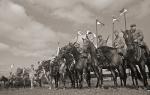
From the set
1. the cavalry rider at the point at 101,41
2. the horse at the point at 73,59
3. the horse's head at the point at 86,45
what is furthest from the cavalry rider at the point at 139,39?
the cavalry rider at the point at 101,41

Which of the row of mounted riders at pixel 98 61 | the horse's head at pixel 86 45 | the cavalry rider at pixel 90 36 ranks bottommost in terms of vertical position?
the row of mounted riders at pixel 98 61

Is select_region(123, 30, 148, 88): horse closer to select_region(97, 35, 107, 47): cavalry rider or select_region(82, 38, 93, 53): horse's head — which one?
select_region(82, 38, 93, 53): horse's head

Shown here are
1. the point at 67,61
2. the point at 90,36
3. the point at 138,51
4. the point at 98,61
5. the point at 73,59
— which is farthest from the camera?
the point at 67,61

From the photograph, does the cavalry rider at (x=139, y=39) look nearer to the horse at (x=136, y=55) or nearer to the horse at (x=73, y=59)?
the horse at (x=136, y=55)

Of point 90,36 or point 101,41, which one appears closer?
point 90,36

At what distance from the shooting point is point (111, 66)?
1845 cm

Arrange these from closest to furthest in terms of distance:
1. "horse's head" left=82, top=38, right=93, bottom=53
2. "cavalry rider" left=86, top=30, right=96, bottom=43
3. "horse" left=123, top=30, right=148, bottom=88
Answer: "horse" left=123, top=30, right=148, bottom=88 → "horse's head" left=82, top=38, right=93, bottom=53 → "cavalry rider" left=86, top=30, right=96, bottom=43

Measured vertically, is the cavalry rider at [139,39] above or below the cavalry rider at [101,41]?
below

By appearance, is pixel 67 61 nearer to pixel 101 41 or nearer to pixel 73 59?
pixel 73 59

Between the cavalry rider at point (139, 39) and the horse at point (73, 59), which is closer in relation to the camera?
the cavalry rider at point (139, 39)

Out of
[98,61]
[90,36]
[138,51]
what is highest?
[90,36]

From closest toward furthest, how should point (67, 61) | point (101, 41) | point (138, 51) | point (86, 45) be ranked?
point (138, 51)
point (86, 45)
point (67, 61)
point (101, 41)

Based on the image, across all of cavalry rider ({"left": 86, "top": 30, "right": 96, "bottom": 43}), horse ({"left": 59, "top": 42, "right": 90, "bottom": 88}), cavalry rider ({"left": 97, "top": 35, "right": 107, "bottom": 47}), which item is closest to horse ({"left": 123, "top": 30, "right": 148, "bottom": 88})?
cavalry rider ({"left": 86, "top": 30, "right": 96, "bottom": 43})

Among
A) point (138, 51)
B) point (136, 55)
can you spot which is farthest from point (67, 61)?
point (138, 51)
